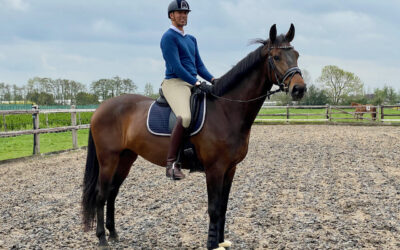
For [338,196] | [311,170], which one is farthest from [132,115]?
[311,170]

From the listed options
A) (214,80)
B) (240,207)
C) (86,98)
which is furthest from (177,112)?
(86,98)

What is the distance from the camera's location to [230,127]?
3.71 m

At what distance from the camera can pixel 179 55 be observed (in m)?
3.98

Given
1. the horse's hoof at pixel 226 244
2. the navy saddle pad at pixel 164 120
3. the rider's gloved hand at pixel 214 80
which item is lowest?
the horse's hoof at pixel 226 244

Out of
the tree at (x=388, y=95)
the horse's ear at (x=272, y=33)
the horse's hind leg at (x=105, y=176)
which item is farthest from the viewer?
the tree at (x=388, y=95)

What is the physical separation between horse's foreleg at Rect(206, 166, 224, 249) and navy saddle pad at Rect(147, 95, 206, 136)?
50cm

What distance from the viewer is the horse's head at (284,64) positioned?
3227 millimetres

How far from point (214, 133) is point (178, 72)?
0.79 metres

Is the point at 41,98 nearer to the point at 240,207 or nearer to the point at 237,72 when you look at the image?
the point at 240,207

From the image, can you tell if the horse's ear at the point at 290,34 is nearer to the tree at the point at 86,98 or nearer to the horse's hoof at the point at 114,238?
the horse's hoof at the point at 114,238

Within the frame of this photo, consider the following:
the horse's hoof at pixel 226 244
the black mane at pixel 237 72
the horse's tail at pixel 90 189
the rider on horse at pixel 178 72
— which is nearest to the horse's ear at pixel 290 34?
the black mane at pixel 237 72

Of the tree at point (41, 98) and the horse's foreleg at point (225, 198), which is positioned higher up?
the tree at point (41, 98)

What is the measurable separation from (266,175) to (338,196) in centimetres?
208

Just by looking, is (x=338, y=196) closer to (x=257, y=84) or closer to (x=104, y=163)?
(x=257, y=84)
